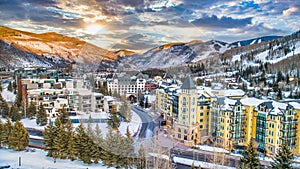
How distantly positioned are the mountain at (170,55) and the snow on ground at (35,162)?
2894 millimetres

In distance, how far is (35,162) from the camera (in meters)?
5.07

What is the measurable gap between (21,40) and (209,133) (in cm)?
4167

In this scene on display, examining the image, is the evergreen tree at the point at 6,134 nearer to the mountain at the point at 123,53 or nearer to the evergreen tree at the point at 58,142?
the evergreen tree at the point at 58,142

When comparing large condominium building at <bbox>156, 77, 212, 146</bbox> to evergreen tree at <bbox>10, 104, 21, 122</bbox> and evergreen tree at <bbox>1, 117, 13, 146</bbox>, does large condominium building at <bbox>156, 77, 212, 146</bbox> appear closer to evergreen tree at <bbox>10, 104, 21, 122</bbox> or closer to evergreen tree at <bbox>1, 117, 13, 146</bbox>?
evergreen tree at <bbox>1, 117, 13, 146</bbox>

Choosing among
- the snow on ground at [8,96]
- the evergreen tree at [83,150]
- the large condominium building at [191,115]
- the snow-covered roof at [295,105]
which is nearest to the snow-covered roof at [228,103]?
the large condominium building at [191,115]

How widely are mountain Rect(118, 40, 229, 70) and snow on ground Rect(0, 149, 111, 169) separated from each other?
9.50 ft

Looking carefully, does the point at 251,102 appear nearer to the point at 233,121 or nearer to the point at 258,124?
the point at 258,124

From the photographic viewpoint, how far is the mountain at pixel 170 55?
85.8 inches

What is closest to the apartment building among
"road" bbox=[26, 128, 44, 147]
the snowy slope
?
"road" bbox=[26, 128, 44, 147]

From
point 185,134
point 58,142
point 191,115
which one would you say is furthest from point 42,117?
point 191,115

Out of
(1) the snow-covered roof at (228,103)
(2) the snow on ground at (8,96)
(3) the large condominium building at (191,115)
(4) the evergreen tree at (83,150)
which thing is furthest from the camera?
(2) the snow on ground at (8,96)

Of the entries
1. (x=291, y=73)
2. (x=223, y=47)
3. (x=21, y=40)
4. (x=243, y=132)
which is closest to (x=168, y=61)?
(x=223, y=47)

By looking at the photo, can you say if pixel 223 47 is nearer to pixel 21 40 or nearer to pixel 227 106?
pixel 227 106

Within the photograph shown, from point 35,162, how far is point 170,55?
13.4ft
